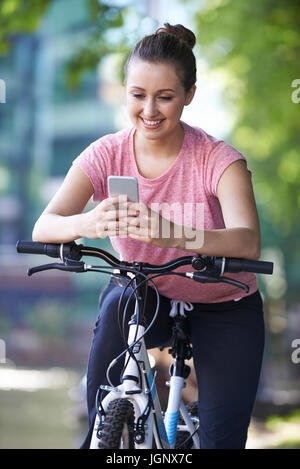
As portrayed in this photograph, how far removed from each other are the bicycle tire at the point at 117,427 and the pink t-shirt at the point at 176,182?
21.1 inches

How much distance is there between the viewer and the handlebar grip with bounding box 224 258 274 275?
5.91 feet

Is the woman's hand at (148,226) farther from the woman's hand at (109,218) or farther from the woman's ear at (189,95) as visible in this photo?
the woman's ear at (189,95)

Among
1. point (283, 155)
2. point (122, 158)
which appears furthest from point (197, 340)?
point (283, 155)

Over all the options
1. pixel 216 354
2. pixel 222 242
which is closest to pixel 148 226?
pixel 222 242

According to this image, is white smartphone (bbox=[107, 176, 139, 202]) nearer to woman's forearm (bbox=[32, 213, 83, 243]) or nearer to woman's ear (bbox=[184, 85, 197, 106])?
woman's forearm (bbox=[32, 213, 83, 243])

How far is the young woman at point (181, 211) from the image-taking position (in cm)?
202

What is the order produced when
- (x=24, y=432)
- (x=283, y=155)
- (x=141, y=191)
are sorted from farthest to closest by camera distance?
(x=283, y=155) < (x=24, y=432) < (x=141, y=191)

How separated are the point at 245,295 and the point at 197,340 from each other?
8.7 inches

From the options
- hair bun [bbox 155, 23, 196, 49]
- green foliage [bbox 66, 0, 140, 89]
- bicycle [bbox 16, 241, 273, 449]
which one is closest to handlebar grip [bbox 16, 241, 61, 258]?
bicycle [bbox 16, 241, 273, 449]

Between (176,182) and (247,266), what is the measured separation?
45 centimetres

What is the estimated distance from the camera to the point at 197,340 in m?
2.28

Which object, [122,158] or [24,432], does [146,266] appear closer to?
[122,158]

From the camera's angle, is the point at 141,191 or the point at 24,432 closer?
the point at 141,191

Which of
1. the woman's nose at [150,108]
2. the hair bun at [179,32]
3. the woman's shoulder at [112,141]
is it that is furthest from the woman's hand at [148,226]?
the hair bun at [179,32]
